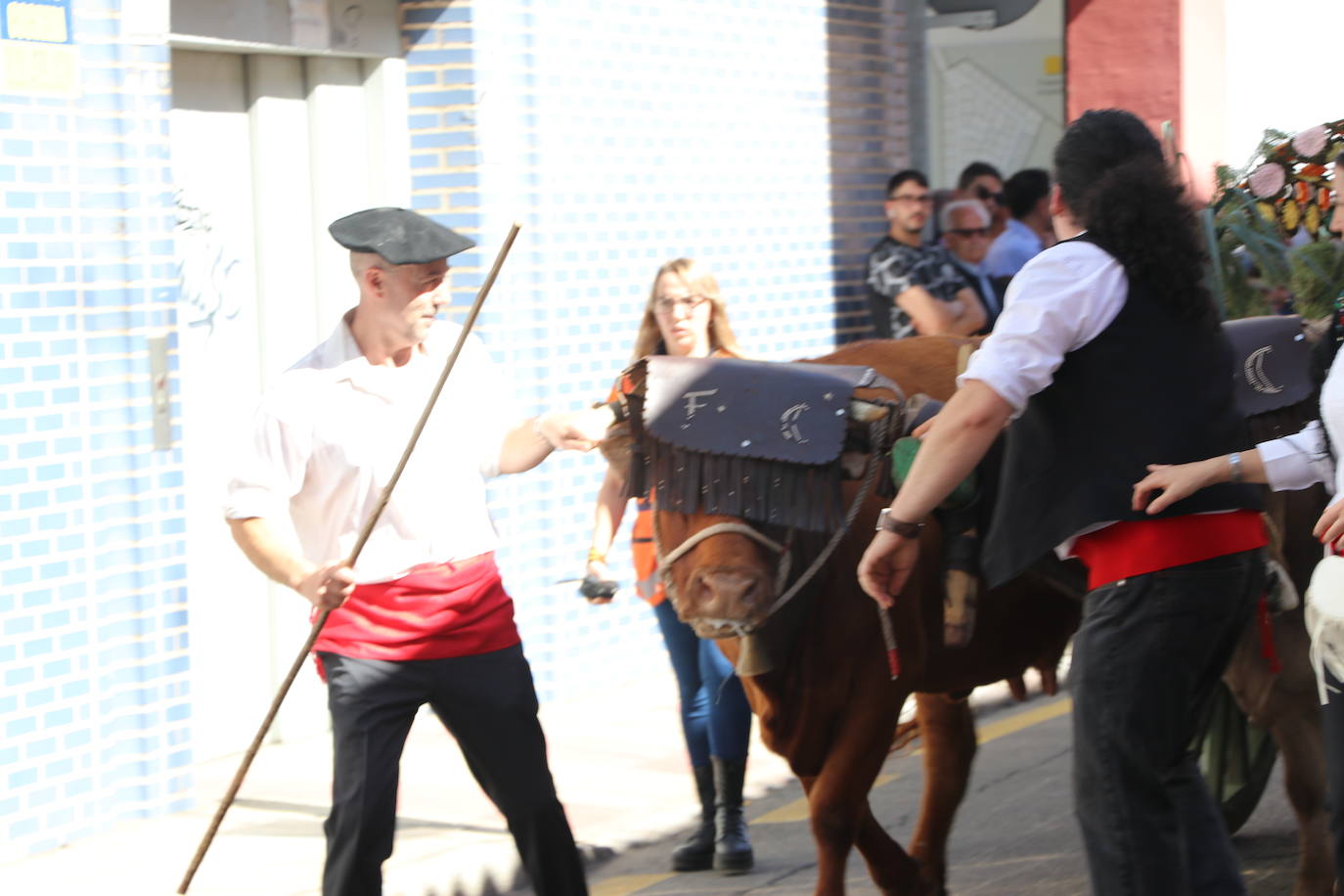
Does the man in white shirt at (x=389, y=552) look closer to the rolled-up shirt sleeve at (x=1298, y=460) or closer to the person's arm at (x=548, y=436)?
the person's arm at (x=548, y=436)

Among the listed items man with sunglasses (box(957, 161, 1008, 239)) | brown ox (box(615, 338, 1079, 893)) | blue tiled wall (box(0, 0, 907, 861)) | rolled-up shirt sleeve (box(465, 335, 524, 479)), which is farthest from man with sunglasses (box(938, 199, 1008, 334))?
rolled-up shirt sleeve (box(465, 335, 524, 479))

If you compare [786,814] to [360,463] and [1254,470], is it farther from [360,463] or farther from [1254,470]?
[1254,470]

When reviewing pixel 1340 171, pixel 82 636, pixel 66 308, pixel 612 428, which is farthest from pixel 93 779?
pixel 1340 171

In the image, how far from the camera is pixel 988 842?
654cm

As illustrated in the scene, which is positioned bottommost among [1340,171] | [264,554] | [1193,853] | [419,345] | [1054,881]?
[1054,881]

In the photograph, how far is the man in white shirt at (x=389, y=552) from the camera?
4512 mm

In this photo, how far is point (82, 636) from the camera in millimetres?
6523

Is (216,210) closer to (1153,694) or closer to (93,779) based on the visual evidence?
(93,779)

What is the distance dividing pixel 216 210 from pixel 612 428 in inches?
130

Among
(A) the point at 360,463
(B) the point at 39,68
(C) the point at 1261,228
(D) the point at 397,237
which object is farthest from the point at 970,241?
(A) the point at 360,463

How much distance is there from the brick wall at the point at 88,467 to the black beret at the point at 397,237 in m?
2.12

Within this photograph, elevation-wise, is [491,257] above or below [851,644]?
above

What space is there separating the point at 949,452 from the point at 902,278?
5.87 m

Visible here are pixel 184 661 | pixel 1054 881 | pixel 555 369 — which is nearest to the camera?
pixel 1054 881
